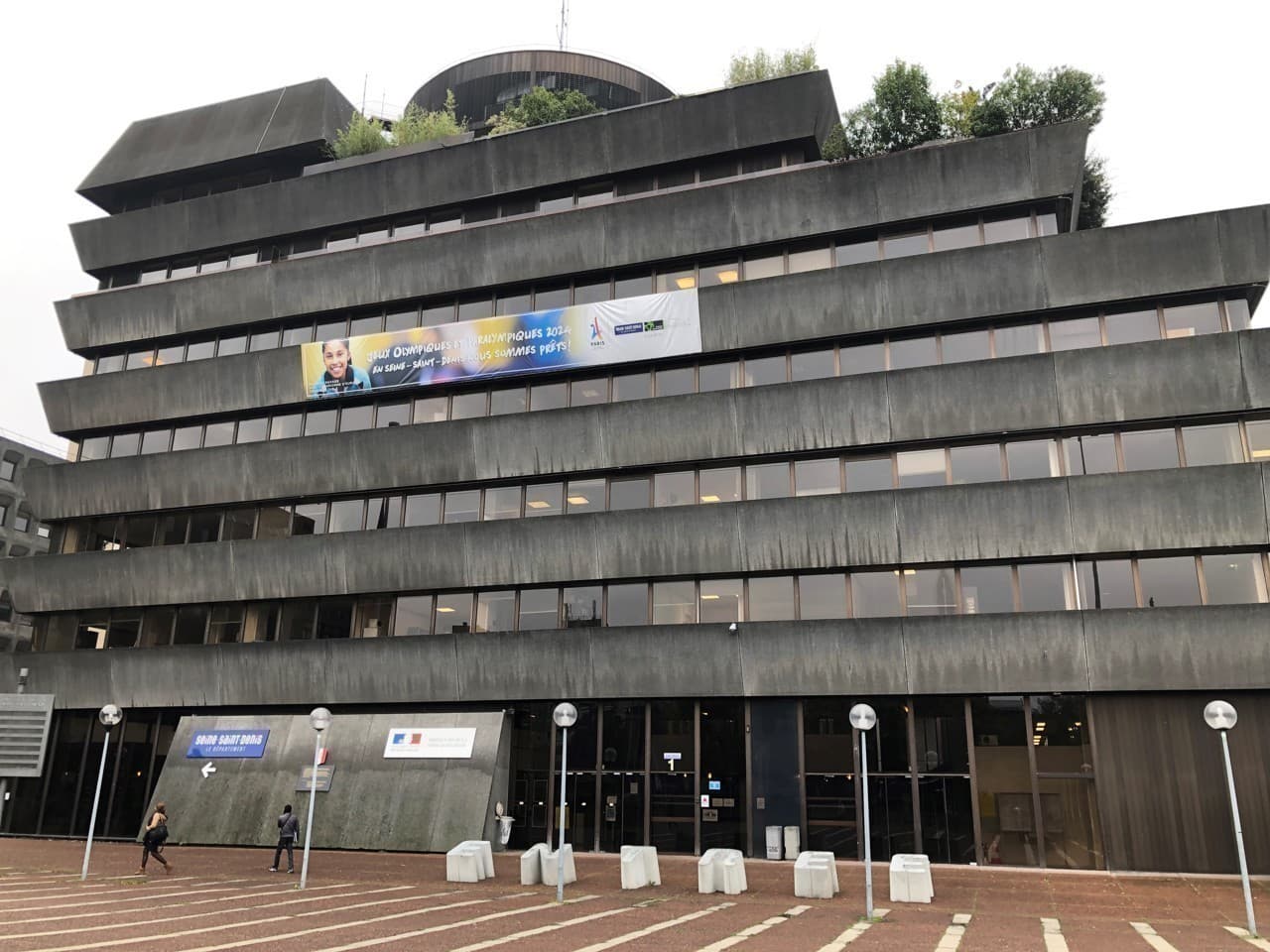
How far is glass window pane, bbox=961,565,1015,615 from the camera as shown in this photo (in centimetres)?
2706

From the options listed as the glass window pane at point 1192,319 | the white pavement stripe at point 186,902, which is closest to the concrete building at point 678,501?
the glass window pane at point 1192,319

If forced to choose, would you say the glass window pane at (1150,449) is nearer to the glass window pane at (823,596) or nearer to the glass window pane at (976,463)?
the glass window pane at (976,463)

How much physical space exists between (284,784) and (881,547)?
69.9ft

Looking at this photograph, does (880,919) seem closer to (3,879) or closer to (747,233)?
(3,879)

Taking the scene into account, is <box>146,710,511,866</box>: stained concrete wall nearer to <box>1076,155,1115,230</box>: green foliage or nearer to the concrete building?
the concrete building

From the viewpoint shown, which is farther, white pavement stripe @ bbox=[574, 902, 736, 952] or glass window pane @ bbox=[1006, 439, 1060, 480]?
Result: glass window pane @ bbox=[1006, 439, 1060, 480]

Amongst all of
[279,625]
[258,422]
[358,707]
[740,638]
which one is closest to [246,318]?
[258,422]

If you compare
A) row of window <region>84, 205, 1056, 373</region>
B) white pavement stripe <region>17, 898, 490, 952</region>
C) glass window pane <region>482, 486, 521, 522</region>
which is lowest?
white pavement stripe <region>17, 898, 490, 952</region>

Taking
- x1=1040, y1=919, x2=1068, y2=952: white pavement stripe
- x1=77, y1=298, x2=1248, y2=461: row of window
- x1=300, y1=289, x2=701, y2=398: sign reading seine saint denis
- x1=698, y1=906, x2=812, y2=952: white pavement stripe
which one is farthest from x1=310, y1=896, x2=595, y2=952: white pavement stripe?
x1=300, y1=289, x2=701, y2=398: sign reading seine saint denis

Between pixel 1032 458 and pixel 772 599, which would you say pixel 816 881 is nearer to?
pixel 772 599

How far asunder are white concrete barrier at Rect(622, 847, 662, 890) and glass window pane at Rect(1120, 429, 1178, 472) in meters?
17.2

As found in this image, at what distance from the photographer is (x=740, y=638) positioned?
28641 millimetres

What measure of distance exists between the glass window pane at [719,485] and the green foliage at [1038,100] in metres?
14.1

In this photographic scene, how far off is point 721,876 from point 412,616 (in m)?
16.6
